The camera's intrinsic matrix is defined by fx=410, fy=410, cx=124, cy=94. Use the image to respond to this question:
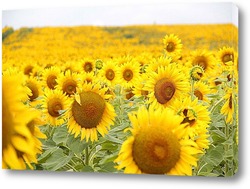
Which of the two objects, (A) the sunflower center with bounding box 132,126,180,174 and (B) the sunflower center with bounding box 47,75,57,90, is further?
(B) the sunflower center with bounding box 47,75,57,90

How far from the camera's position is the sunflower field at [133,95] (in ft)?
5.61

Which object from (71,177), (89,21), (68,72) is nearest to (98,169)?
(71,177)

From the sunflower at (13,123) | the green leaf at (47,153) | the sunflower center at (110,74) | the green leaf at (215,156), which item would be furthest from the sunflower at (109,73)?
the sunflower at (13,123)

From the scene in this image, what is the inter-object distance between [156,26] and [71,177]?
822 mm

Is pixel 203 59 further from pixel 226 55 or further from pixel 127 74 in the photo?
pixel 127 74

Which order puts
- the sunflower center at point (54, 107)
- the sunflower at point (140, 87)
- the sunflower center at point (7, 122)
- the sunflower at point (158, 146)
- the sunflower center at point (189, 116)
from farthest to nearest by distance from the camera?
the sunflower center at point (54, 107)
the sunflower at point (140, 87)
the sunflower center at point (189, 116)
the sunflower at point (158, 146)
the sunflower center at point (7, 122)

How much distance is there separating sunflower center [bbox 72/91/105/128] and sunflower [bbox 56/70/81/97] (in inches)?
3.6

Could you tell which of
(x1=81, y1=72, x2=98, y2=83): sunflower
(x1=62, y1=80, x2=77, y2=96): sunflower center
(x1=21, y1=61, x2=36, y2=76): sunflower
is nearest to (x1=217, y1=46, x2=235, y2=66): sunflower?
(x1=81, y1=72, x2=98, y2=83): sunflower

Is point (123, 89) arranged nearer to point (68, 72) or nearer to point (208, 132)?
point (68, 72)

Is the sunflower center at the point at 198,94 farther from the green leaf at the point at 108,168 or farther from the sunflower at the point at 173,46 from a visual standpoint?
the green leaf at the point at 108,168

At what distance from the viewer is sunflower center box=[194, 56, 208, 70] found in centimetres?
182

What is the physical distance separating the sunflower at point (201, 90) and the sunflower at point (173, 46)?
0.15 meters

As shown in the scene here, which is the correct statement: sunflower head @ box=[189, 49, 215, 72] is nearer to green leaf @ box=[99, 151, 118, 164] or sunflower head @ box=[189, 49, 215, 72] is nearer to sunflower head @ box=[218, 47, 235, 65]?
sunflower head @ box=[218, 47, 235, 65]

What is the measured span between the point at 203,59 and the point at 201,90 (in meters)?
0.14
